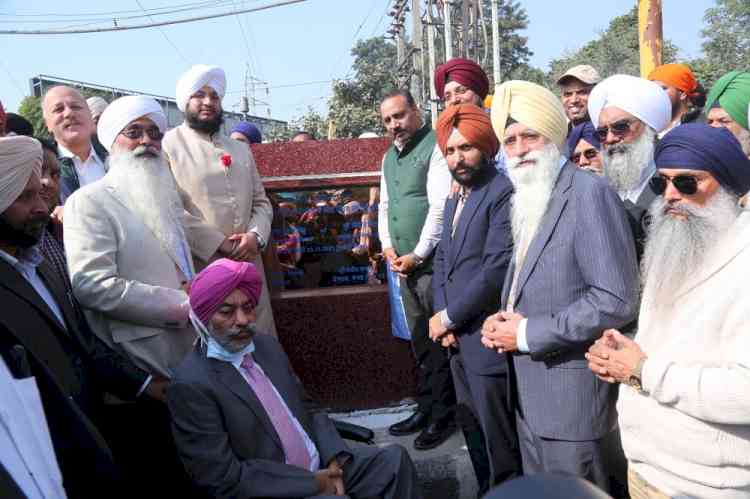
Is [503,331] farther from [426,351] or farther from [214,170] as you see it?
[214,170]

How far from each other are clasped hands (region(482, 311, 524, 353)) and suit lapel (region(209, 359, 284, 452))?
0.96 m

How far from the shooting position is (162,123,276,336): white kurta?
396 centimetres

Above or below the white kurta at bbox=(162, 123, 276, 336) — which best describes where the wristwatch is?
below

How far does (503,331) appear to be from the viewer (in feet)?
9.01

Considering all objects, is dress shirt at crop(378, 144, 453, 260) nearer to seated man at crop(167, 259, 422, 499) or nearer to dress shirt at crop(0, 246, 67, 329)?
seated man at crop(167, 259, 422, 499)

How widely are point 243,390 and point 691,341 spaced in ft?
5.66

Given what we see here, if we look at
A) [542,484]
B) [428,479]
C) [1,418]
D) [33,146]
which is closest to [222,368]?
[33,146]

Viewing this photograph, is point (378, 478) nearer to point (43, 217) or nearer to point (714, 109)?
point (43, 217)

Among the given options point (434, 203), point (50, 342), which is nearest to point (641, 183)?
point (434, 203)

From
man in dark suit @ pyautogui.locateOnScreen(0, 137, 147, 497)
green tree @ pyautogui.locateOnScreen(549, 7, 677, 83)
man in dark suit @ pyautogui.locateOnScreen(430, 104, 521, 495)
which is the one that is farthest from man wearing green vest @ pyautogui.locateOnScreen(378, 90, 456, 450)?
green tree @ pyautogui.locateOnScreen(549, 7, 677, 83)

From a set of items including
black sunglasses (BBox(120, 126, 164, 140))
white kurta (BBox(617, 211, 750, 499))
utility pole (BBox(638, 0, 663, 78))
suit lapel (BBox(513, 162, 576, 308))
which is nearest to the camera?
white kurta (BBox(617, 211, 750, 499))

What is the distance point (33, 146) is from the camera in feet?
8.53

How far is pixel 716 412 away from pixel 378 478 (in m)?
1.59

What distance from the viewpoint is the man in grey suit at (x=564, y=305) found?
8.29 ft
